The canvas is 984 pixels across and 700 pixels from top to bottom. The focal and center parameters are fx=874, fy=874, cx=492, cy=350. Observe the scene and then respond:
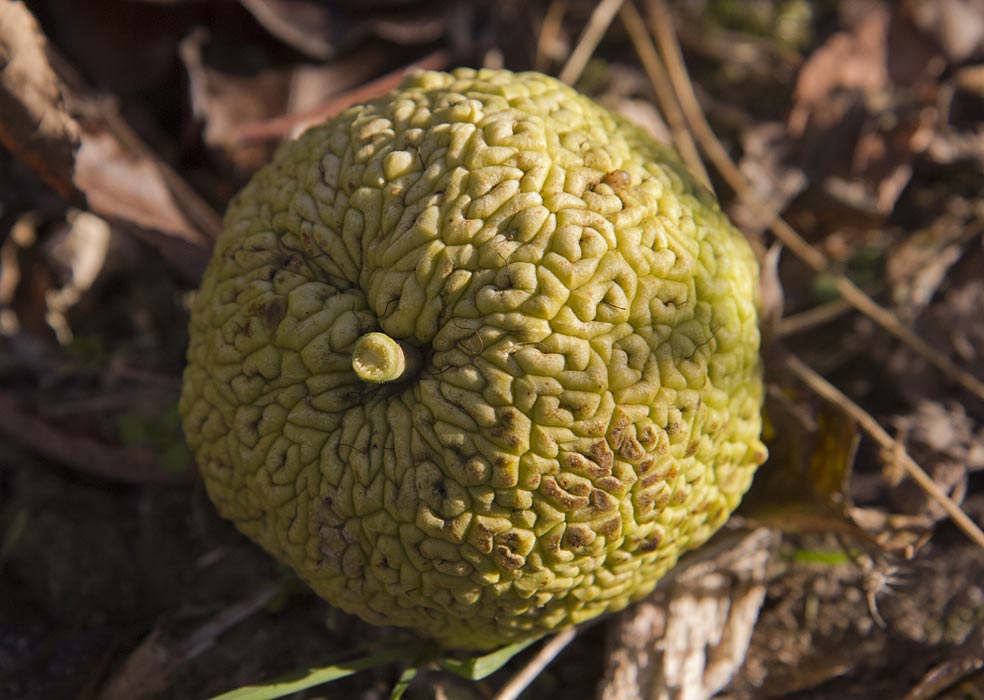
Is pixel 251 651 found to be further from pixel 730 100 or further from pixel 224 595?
pixel 730 100

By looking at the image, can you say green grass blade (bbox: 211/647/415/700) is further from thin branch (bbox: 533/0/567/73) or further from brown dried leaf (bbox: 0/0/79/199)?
thin branch (bbox: 533/0/567/73)

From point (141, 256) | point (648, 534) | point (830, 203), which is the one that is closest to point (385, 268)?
point (648, 534)

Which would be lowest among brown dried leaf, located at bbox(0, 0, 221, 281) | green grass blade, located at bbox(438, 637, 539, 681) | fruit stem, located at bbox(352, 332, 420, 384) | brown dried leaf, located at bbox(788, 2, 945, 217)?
green grass blade, located at bbox(438, 637, 539, 681)

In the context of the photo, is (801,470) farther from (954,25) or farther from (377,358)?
(954,25)

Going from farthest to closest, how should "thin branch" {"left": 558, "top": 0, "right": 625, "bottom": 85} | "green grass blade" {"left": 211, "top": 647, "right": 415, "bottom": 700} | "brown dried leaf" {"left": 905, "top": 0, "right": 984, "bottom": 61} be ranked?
1. "brown dried leaf" {"left": 905, "top": 0, "right": 984, "bottom": 61}
2. "thin branch" {"left": 558, "top": 0, "right": 625, "bottom": 85}
3. "green grass blade" {"left": 211, "top": 647, "right": 415, "bottom": 700}

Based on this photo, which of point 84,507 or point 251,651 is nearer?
point 251,651

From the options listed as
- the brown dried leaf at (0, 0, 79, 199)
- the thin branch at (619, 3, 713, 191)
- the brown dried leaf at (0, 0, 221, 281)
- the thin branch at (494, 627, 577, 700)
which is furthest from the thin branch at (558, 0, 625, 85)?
the thin branch at (494, 627, 577, 700)
